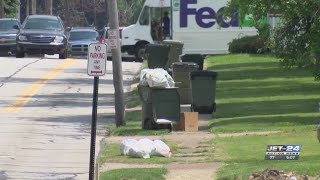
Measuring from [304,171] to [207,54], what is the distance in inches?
1318

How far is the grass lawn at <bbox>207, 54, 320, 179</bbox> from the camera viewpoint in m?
14.7

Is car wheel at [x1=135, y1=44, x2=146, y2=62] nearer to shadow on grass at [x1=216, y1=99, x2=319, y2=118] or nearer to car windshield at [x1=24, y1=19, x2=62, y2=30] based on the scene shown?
car windshield at [x1=24, y1=19, x2=62, y2=30]

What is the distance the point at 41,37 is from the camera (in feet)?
144

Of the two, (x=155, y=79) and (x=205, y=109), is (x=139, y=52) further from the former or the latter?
(x=155, y=79)

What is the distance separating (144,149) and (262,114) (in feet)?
22.2

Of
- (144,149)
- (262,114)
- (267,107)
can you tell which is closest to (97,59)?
(144,149)

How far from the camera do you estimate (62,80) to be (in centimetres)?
3438

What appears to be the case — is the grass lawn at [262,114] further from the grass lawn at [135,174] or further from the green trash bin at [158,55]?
the green trash bin at [158,55]

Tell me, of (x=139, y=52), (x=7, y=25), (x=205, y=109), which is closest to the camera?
(x=205, y=109)

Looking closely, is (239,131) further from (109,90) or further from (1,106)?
(109,90)

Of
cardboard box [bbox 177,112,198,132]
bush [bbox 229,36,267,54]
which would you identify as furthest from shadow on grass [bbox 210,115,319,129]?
bush [bbox 229,36,267,54]

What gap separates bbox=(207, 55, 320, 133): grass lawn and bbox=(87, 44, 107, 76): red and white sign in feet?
19.2

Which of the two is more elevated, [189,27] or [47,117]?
[47,117]

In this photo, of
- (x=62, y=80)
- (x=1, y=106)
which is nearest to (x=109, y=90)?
(x=62, y=80)
